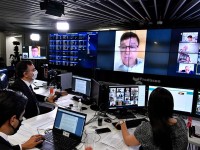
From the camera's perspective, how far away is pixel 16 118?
44.8 inches

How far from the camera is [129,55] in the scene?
5.88 metres

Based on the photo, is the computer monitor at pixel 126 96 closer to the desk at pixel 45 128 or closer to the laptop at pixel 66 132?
the desk at pixel 45 128

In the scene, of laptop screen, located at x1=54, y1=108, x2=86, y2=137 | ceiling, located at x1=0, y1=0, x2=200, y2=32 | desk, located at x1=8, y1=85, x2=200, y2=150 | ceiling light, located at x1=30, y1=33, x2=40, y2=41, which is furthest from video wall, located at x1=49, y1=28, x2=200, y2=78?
laptop screen, located at x1=54, y1=108, x2=86, y2=137

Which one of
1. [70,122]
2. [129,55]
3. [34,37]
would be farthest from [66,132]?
[34,37]

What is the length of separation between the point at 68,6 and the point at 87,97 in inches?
86.3

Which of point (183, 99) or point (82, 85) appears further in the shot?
point (82, 85)

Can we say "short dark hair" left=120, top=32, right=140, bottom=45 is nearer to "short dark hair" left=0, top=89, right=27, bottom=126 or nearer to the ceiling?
the ceiling

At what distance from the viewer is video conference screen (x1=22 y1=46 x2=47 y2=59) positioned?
24.0 ft

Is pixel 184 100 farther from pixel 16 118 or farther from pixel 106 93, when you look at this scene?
pixel 16 118

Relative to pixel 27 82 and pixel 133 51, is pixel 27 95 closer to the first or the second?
pixel 27 82

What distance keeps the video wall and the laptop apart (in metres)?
4.31

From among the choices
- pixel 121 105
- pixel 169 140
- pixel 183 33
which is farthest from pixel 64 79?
pixel 183 33

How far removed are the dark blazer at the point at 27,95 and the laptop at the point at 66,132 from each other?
83 centimetres

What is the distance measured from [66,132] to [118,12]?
342cm
